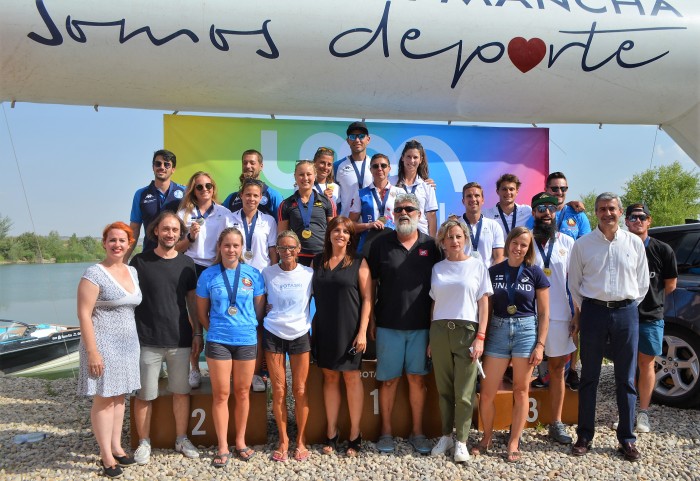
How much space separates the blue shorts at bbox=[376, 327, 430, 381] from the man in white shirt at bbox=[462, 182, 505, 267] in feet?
3.06

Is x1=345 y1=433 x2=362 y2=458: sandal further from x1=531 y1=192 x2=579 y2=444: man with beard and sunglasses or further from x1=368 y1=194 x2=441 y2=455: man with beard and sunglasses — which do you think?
x1=531 y1=192 x2=579 y2=444: man with beard and sunglasses

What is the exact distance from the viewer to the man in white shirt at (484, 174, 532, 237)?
4.63 m

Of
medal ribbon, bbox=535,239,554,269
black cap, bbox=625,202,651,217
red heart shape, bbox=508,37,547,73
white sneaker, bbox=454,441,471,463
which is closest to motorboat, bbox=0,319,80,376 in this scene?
white sneaker, bbox=454,441,471,463

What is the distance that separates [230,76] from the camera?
4977 mm

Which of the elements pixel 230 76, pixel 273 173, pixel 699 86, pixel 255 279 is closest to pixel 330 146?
pixel 273 173

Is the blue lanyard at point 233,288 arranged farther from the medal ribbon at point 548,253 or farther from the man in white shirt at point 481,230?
the medal ribbon at point 548,253

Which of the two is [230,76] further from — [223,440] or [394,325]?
[223,440]

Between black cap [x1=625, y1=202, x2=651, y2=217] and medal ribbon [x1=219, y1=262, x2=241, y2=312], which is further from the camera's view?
black cap [x1=625, y1=202, x2=651, y2=217]

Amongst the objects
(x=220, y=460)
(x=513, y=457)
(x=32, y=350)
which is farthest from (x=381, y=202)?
(x=32, y=350)

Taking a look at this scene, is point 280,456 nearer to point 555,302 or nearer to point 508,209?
point 555,302

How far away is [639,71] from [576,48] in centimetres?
74

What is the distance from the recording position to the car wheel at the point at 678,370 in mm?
4668

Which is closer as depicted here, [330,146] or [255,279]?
[255,279]

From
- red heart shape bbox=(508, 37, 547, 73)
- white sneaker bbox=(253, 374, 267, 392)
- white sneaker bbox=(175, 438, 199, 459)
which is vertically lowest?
white sneaker bbox=(175, 438, 199, 459)
